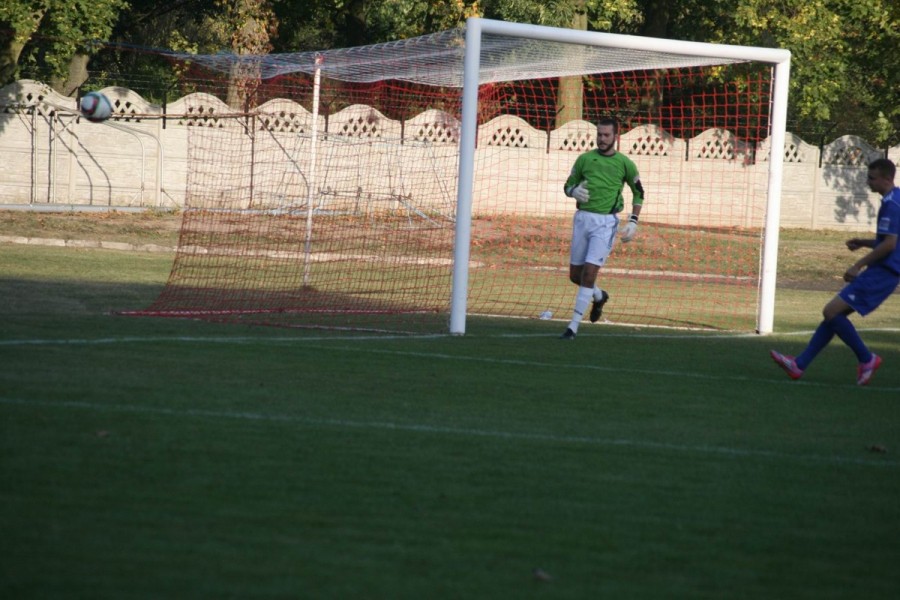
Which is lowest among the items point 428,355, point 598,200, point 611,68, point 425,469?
point 425,469

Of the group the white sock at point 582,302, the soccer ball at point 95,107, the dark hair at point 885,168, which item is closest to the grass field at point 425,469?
the white sock at point 582,302

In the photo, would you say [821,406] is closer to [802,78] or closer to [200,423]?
[200,423]

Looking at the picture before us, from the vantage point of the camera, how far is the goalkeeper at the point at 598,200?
39.2 ft

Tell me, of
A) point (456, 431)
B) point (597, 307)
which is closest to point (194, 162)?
point (597, 307)

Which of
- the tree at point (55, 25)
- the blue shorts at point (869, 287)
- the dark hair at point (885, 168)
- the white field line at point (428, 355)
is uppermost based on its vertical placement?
the tree at point (55, 25)

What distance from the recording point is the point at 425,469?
5.99m

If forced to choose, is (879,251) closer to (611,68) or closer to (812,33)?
(611,68)

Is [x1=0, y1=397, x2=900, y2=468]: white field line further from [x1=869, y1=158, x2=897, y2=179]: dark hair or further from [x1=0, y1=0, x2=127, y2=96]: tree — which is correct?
[x1=0, y1=0, x2=127, y2=96]: tree

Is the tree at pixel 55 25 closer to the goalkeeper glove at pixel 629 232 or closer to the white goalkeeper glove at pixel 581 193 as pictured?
the white goalkeeper glove at pixel 581 193

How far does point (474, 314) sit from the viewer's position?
540 inches

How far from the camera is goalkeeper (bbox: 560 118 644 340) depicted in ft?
39.2

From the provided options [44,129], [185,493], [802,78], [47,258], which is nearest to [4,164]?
[44,129]

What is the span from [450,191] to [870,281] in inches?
555

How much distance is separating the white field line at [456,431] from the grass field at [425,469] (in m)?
0.03
